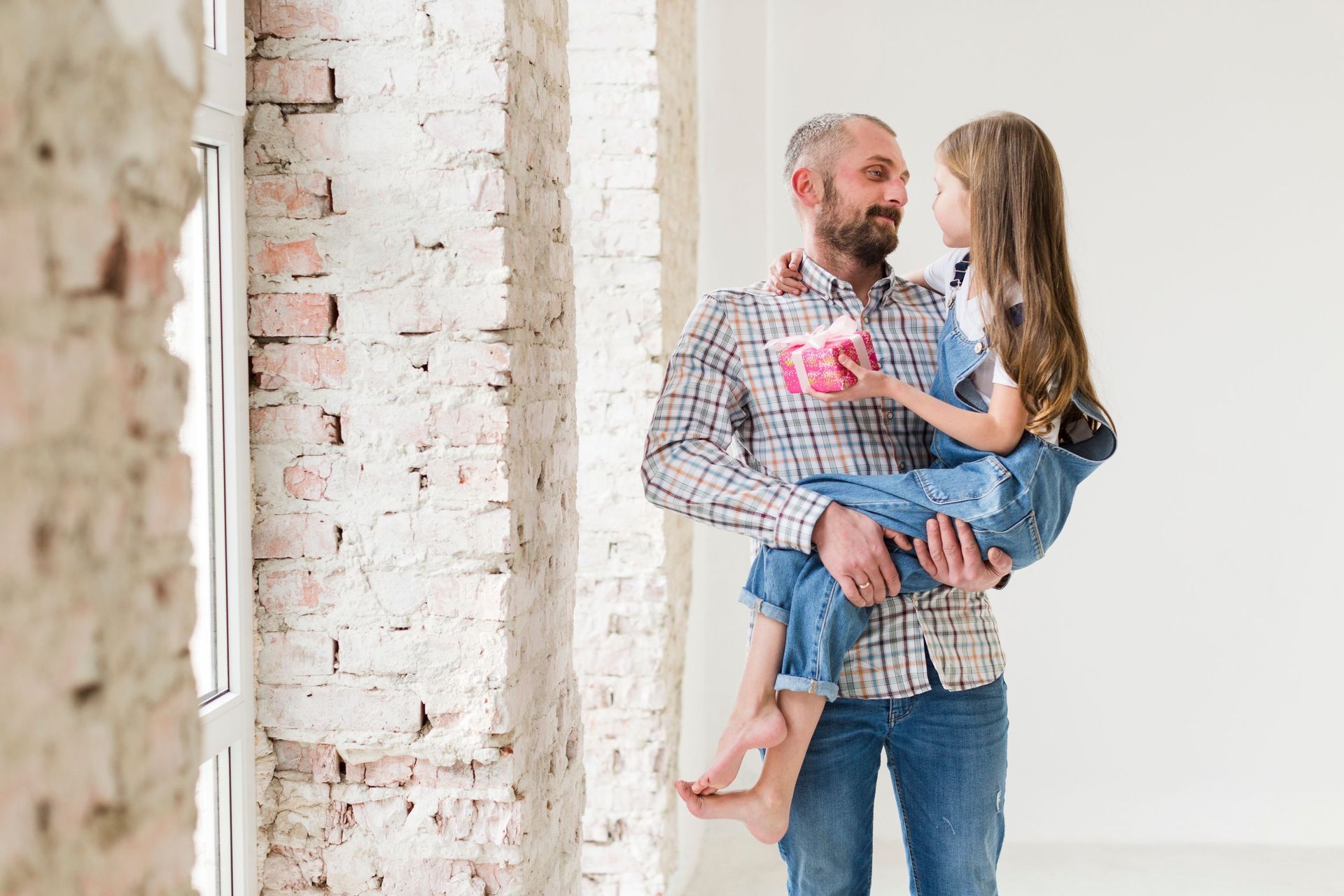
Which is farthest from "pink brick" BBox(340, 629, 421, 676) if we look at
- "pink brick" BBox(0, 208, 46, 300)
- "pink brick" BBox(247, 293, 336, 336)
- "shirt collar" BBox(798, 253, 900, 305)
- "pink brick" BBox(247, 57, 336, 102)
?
"pink brick" BBox(0, 208, 46, 300)

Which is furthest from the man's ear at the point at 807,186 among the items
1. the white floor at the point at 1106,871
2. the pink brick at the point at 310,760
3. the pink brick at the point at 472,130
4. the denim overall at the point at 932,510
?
the white floor at the point at 1106,871

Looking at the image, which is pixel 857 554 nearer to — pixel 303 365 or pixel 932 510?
pixel 932 510

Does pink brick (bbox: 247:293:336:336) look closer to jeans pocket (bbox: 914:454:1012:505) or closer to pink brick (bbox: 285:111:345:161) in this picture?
pink brick (bbox: 285:111:345:161)

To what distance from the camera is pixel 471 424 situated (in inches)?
59.3

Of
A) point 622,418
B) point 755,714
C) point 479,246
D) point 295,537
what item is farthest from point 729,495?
point 622,418

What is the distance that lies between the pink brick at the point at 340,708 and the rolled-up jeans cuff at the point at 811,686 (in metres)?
0.54

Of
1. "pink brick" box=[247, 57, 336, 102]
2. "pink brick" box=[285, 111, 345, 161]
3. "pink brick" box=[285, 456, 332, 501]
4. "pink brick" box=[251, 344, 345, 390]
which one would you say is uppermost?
"pink brick" box=[247, 57, 336, 102]

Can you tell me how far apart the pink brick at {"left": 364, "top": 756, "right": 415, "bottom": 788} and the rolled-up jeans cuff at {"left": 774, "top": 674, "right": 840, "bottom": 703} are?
559mm

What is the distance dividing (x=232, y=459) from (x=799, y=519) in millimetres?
819

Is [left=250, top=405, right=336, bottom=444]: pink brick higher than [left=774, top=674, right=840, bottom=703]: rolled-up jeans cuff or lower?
higher

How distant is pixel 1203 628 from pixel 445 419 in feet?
9.23

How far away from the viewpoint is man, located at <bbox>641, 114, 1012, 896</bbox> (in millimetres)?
1673

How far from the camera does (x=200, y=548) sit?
A: 57.7 inches

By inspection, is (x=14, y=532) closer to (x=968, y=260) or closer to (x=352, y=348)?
(x=352, y=348)
